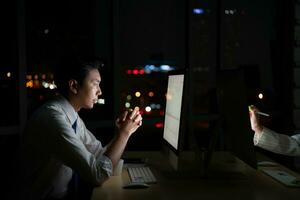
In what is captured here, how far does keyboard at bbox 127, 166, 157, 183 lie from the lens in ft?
6.29

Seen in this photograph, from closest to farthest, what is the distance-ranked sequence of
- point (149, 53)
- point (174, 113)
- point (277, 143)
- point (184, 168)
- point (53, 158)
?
point (53, 158)
point (174, 113)
point (184, 168)
point (277, 143)
point (149, 53)

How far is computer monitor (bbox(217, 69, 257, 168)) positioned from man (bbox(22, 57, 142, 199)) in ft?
1.44

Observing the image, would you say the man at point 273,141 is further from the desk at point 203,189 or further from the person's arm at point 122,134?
the person's arm at point 122,134

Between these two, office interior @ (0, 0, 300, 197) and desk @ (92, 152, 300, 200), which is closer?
desk @ (92, 152, 300, 200)

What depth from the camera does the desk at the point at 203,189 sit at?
1662mm

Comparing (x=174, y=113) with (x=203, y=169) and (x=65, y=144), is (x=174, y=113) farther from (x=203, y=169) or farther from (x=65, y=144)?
(x=65, y=144)

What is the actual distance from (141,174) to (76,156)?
0.41 metres

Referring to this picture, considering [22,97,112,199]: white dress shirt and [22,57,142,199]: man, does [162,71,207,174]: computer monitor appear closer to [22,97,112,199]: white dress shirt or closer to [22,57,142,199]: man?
[22,57,142,199]: man

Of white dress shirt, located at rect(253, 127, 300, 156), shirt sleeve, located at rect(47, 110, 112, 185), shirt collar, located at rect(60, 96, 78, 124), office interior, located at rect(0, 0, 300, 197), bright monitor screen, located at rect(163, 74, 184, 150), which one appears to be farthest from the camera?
office interior, located at rect(0, 0, 300, 197)

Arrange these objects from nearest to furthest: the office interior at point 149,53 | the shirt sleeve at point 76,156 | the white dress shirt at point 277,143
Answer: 1. the shirt sleeve at point 76,156
2. the white dress shirt at point 277,143
3. the office interior at point 149,53

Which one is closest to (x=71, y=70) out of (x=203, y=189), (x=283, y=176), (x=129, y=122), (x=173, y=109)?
(x=129, y=122)

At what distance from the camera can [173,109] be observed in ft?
6.82

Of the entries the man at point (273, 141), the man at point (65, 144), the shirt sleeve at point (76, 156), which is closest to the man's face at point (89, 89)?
the man at point (65, 144)

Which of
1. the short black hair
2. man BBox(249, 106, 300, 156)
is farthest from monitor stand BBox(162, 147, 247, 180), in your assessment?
the short black hair
